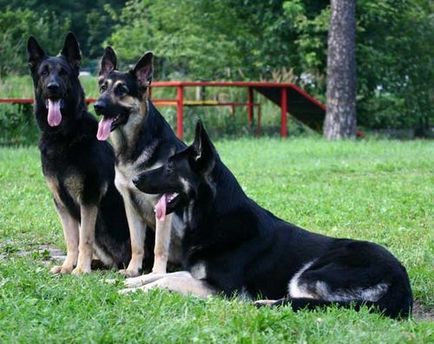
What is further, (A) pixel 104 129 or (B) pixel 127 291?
(A) pixel 104 129

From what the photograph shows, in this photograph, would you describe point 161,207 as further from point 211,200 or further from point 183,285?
point 183,285

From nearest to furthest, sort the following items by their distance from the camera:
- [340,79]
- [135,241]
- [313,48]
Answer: [135,241], [340,79], [313,48]

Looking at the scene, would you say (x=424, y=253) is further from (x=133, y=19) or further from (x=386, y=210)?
(x=133, y=19)

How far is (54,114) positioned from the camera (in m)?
7.43

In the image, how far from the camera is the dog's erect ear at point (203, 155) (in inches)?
253

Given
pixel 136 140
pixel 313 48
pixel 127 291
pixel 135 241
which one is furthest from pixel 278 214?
pixel 313 48

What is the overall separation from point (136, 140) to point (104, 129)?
277 mm

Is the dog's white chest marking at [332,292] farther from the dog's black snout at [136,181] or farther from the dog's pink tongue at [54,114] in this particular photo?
the dog's pink tongue at [54,114]

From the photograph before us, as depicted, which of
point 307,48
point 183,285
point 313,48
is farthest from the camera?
point 307,48

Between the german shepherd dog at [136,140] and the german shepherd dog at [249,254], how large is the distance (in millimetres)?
501

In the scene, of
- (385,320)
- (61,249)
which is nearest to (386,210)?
(61,249)

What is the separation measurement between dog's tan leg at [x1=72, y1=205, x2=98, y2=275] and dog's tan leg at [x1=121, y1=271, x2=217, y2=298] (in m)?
1.26

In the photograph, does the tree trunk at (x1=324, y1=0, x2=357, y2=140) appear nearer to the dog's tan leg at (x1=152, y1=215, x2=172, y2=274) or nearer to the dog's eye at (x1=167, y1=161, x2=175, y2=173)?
the dog's tan leg at (x1=152, y1=215, x2=172, y2=274)

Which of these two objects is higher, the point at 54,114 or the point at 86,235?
the point at 54,114
